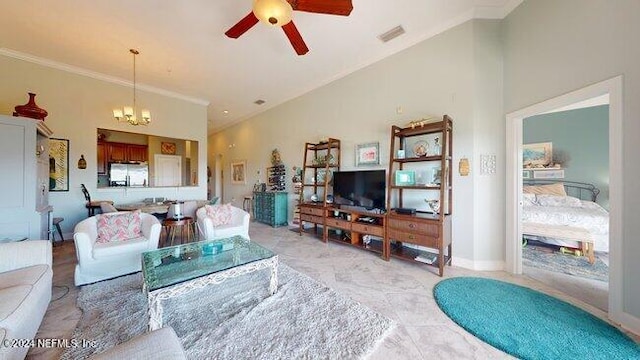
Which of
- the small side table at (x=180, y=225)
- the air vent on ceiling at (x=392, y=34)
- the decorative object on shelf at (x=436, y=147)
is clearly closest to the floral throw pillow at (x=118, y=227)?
the small side table at (x=180, y=225)

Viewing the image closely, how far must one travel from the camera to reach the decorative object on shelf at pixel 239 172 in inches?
289

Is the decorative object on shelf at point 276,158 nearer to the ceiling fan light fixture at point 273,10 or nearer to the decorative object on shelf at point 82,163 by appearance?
the decorative object on shelf at point 82,163

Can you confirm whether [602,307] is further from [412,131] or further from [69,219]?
[69,219]

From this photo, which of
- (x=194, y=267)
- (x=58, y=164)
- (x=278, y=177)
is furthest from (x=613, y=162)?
(x=58, y=164)

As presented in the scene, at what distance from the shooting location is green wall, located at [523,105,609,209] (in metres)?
4.67

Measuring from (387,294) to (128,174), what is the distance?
6.96m

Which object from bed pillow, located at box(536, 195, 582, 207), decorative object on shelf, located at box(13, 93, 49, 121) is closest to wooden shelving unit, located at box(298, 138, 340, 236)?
bed pillow, located at box(536, 195, 582, 207)

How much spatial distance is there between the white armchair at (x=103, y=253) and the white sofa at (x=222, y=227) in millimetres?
597

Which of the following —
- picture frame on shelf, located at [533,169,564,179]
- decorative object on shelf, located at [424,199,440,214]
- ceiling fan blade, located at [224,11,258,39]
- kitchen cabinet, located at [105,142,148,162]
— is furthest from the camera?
kitchen cabinet, located at [105,142,148,162]

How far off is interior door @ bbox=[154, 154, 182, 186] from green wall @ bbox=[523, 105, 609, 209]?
975 centimetres

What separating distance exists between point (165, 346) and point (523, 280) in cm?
345

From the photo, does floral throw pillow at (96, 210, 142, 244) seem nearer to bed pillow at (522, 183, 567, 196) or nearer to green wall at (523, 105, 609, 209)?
bed pillow at (522, 183, 567, 196)

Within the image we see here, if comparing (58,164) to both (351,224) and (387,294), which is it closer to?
(351,224)

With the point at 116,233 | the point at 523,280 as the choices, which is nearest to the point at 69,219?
the point at 116,233
